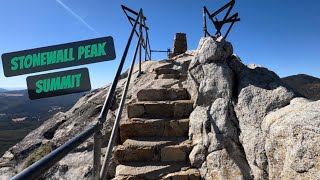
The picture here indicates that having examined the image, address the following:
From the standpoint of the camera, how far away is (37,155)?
6.88 meters

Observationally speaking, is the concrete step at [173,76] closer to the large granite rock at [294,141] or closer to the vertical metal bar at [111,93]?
the vertical metal bar at [111,93]

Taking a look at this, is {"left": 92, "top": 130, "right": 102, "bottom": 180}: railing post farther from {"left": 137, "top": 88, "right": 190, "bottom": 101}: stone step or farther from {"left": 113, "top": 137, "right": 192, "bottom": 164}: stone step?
{"left": 137, "top": 88, "right": 190, "bottom": 101}: stone step

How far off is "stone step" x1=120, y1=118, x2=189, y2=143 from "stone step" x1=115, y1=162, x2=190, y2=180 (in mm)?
751

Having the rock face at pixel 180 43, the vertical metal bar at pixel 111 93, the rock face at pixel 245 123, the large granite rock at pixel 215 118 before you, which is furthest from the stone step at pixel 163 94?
the rock face at pixel 180 43

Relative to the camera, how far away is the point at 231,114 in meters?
5.29

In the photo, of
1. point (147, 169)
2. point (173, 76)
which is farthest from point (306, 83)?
point (147, 169)

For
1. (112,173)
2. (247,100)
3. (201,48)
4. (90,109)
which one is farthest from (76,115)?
(247,100)

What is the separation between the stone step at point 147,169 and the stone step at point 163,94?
6.37 ft

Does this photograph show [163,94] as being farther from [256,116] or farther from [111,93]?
[111,93]

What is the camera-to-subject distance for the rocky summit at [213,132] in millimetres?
3928

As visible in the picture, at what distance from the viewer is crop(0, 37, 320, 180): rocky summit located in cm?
393

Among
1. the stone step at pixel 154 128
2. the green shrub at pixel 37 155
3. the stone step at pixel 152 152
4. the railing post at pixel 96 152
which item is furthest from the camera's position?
the green shrub at pixel 37 155

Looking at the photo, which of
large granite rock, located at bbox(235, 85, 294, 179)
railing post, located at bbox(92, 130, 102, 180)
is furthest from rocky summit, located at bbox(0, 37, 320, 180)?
railing post, located at bbox(92, 130, 102, 180)

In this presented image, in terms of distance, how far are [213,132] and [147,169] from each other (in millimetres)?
1388
